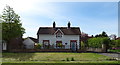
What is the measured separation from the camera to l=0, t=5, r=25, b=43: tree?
98.4ft

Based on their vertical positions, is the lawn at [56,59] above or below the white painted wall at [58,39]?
below

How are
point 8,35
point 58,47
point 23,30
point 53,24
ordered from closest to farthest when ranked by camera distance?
point 8,35 → point 23,30 → point 58,47 → point 53,24

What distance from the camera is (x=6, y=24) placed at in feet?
99.4

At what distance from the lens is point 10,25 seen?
30516mm

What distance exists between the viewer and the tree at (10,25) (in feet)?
98.4

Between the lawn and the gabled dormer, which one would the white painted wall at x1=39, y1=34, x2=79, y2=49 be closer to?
the gabled dormer

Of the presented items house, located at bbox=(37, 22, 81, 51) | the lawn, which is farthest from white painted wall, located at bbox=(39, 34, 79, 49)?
the lawn

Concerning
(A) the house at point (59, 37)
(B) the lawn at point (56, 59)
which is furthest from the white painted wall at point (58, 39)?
(B) the lawn at point (56, 59)

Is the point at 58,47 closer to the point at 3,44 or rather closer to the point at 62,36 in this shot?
the point at 62,36

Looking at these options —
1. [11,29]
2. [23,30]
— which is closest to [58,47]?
[23,30]

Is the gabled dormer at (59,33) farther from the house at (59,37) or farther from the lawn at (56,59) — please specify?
the lawn at (56,59)

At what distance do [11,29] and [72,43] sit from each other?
44.4ft

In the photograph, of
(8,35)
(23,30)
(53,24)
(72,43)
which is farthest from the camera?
(53,24)

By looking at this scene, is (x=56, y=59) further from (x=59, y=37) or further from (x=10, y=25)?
(x=59, y=37)
